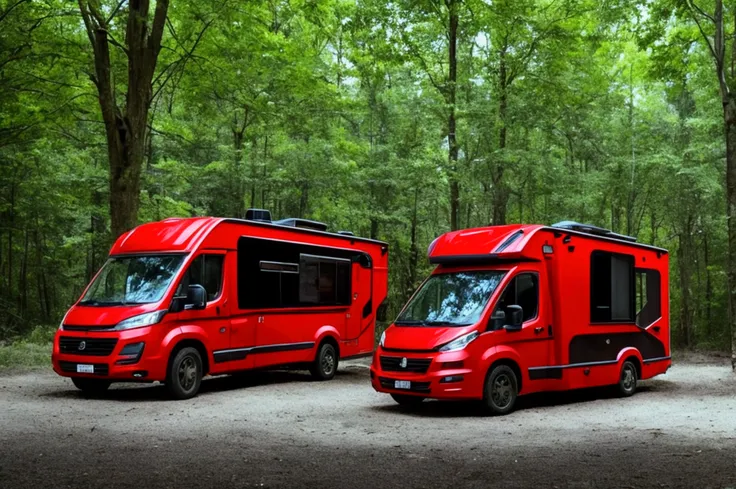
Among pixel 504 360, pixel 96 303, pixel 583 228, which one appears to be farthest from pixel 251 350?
pixel 583 228

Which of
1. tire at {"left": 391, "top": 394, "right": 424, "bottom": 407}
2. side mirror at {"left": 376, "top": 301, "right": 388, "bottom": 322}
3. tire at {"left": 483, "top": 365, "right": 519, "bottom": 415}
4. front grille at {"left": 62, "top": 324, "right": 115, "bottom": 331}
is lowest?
tire at {"left": 391, "top": 394, "right": 424, "bottom": 407}

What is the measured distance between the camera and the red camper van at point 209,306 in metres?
11.4

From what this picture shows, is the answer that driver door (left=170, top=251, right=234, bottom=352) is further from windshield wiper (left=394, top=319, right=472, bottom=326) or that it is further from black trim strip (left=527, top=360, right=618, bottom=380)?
black trim strip (left=527, top=360, right=618, bottom=380)

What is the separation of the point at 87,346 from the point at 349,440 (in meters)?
5.11

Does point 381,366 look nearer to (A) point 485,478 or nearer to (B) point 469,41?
(A) point 485,478

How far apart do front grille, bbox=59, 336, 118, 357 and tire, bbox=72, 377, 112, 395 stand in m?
0.83

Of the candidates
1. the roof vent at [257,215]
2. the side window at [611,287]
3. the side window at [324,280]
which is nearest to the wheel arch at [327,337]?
the side window at [324,280]

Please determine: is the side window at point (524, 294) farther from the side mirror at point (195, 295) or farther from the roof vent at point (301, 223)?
the roof vent at point (301, 223)

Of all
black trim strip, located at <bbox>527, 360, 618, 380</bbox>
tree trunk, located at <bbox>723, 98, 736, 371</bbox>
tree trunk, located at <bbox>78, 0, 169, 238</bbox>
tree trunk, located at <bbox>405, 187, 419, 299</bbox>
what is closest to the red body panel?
tree trunk, located at <bbox>78, 0, 169, 238</bbox>

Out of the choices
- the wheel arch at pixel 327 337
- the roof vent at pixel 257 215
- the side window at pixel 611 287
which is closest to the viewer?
the side window at pixel 611 287

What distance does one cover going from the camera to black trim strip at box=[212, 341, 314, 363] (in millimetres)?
12738

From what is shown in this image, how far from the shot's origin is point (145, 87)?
16703mm

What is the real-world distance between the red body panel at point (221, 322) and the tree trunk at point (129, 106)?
3.54 m

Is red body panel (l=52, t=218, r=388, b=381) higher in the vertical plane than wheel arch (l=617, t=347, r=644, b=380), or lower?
higher
